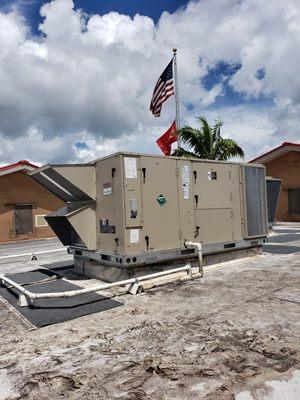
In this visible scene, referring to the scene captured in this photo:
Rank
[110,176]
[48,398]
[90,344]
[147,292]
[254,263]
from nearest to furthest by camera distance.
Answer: [48,398]
[90,344]
[147,292]
[110,176]
[254,263]

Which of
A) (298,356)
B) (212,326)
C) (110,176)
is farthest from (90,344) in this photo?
(110,176)

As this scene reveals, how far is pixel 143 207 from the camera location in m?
7.57

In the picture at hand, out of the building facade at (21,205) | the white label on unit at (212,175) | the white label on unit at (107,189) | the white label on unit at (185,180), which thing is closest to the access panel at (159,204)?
the white label on unit at (185,180)

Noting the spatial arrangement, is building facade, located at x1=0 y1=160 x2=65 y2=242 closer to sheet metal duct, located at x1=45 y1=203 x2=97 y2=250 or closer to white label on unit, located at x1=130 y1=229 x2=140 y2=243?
sheet metal duct, located at x1=45 y1=203 x2=97 y2=250

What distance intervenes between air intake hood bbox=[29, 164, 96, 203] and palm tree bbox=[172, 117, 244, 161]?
A: 11249 mm

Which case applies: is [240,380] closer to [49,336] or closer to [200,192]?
[49,336]

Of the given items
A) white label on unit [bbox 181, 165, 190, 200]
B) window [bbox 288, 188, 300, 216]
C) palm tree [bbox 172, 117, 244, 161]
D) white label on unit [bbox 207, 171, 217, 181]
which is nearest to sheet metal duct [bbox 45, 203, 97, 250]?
white label on unit [bbox 181, 165, 190, 200]

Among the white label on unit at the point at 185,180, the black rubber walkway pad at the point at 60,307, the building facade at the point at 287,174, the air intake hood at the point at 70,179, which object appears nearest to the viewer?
the black rubber walkway pad at the point at 60,307

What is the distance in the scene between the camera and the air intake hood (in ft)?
24.6

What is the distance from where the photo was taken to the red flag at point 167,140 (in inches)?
820

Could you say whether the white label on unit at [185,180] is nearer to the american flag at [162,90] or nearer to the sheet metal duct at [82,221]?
the sheet metal duct at [82,221]

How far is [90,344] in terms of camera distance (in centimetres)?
461

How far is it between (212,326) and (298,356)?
1266mm

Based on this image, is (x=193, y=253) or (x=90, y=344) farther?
(x=193, y=253)
